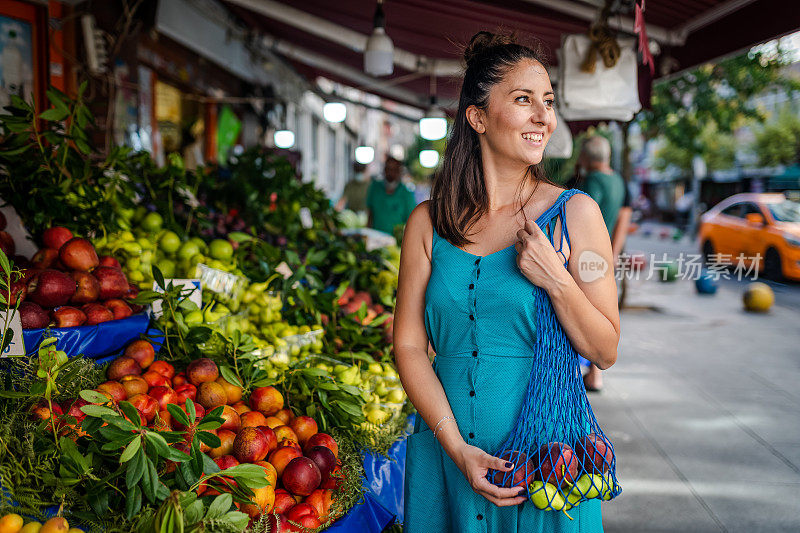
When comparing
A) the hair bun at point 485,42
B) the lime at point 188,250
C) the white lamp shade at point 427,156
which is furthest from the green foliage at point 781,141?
Result: the hair bun at point 485,42

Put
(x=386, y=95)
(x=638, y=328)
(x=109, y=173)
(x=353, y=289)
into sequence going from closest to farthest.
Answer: (x=109, y=173), (x=353, y=289), (x=638, y=328), (x=386, y=95)

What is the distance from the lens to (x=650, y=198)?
42562 mm

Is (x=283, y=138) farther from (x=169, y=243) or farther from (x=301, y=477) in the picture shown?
(x=301, y=477)

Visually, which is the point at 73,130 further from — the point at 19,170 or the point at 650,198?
the point at 650,198

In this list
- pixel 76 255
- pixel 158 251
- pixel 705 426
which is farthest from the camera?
pixel 705 426

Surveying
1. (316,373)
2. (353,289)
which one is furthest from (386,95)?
(316,373)

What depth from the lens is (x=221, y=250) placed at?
3.18 metres

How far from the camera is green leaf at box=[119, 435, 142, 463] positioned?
51.9 inches

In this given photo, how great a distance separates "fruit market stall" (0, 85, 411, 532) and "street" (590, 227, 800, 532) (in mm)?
1734

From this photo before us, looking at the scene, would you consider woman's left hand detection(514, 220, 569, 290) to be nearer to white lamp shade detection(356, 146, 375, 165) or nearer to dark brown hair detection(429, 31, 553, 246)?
dark brown hair detection(429, 31, 553, 246)

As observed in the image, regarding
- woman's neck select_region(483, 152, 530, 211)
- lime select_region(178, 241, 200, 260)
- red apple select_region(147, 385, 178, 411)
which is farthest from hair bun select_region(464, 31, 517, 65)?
lime select_region(178, 241, 200, 260)

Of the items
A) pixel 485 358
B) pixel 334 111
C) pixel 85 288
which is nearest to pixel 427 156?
pixel 334 111

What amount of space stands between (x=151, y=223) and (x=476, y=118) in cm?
212

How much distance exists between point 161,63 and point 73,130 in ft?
11.2
